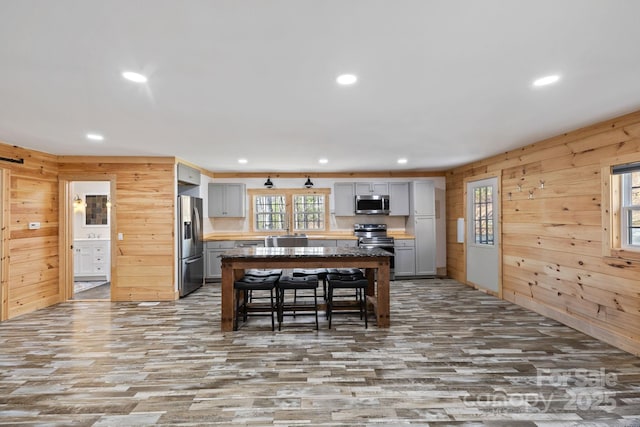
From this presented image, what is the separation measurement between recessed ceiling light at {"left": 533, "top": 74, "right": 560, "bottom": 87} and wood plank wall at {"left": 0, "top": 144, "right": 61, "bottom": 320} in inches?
239

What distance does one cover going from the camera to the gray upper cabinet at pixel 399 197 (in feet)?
23.9

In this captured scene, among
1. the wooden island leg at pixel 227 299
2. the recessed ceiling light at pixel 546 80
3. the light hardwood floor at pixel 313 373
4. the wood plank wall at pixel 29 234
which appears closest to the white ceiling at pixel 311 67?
the recessed ceiling light at pixel 546 80

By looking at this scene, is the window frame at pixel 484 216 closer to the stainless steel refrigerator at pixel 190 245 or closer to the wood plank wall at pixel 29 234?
the stainless steel refrigerator at pixel 190 245

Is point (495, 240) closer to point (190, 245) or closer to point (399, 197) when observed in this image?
point (399, 197)

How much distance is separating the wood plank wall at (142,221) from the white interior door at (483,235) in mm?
5237

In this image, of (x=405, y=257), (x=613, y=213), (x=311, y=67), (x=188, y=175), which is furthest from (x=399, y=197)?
(x=311, y=67)

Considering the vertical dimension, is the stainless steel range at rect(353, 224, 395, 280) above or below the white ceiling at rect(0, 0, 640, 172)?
below

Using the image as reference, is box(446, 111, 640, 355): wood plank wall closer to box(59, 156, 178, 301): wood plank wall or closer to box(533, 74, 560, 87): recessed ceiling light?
box(533, 74, 560, 87): recessed ceiling light

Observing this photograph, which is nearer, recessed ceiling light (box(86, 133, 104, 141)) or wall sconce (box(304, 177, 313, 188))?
recessed ceiling light (box(86, 133, 104, 141))

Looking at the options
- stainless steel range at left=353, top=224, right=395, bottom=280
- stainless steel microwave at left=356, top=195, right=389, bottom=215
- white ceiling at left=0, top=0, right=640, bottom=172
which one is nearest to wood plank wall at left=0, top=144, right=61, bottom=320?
white ceiling at left=0, top=0, right=640, bottom=172

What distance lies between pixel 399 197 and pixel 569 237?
11.7 feet

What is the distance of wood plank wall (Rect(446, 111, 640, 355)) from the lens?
3.36 m

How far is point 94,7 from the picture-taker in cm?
155

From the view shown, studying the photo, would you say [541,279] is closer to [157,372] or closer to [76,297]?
[157,372]
